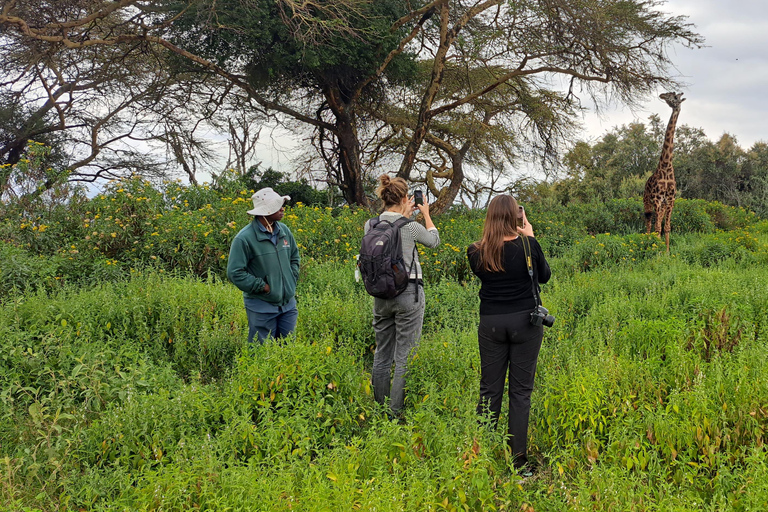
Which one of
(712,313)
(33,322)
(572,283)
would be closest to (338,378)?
(33,322)

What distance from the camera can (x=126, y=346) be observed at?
4.97m

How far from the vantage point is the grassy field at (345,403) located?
2967 millimetres

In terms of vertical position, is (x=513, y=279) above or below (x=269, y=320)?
above

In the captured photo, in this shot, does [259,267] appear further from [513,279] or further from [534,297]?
[534,297]

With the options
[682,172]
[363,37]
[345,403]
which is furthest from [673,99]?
[682,172]

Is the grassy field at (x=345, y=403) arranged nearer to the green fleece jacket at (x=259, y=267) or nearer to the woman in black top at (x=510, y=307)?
the woman in black top at (x=510, y=307)

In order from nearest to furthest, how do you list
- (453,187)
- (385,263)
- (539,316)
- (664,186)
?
(539,316) < (385,263) < (664,186) < (453,187)

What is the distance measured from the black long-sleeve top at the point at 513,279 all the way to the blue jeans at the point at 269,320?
1909 mm

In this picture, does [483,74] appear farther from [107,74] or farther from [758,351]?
[758,351]

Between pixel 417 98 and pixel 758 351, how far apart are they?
15.3m

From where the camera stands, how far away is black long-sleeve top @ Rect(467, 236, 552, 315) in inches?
142

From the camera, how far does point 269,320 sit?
4.74 m

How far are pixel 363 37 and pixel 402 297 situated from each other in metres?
11.8

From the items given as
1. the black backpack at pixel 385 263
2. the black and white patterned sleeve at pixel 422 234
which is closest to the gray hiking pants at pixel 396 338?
the black backpack at pixel 385 263
